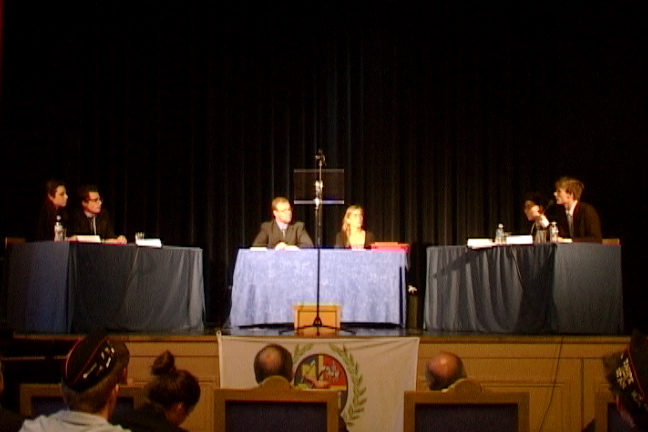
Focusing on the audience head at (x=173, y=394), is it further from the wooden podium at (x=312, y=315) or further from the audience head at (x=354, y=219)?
the audience head at (x=354, y=219)

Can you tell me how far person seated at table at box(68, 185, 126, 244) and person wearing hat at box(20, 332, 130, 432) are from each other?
6.52 m

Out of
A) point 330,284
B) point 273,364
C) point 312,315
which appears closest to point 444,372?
point 273,364

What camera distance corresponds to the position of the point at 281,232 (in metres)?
10.0

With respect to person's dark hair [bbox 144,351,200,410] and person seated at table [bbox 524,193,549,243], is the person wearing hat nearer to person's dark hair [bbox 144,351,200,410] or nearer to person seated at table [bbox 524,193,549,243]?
person's dark hair [bbox 144,351,200,410]

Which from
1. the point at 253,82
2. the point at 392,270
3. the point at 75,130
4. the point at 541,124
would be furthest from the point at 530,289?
the point at 75,130

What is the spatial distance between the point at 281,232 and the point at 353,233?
87cm

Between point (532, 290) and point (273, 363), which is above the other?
point (532, 290)

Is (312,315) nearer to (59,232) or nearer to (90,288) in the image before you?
(90,288)

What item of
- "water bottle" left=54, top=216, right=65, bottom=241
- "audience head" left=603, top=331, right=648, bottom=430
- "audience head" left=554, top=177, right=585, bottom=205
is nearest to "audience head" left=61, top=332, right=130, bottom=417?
"audience head" left=603, top=331, right=648, bottom=430

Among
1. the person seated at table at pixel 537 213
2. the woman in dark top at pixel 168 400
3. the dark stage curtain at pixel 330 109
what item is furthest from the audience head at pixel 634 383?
the dark stage curtain at pixel 330 109

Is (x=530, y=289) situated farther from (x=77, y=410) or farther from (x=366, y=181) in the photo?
(x=77, y=410)

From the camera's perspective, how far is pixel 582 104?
11289mm

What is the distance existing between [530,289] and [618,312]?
2.60 feet

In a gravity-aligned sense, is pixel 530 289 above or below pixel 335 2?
below
